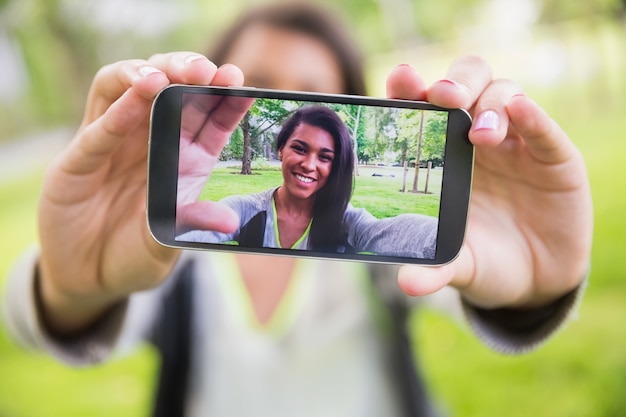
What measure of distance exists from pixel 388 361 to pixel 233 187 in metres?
0.49

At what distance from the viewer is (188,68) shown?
0.43 metres

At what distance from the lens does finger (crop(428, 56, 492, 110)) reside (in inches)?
17.0

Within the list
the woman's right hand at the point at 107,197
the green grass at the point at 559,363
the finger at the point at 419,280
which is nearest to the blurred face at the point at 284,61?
the woman's right hand at the point at 107,197

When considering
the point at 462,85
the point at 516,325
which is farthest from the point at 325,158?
the point at 516,325

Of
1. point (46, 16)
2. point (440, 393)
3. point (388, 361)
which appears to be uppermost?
point (46, 16)

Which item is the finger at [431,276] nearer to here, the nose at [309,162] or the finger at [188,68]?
the nose at [309,162]

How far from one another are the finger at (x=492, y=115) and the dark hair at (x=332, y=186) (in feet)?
0.32

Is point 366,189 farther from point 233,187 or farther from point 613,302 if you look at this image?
point 613,302

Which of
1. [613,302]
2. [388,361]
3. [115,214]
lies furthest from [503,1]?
[115,214]

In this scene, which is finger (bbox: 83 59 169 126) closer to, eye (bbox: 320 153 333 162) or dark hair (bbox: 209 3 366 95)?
eye (bbox: 320 153 333 162)

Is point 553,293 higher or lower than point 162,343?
higher

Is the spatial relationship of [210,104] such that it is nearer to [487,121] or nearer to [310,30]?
[487,121]

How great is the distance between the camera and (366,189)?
0.47m

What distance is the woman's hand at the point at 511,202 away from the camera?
43cm
